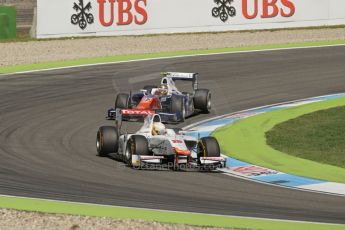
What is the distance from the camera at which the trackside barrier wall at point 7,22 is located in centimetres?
3909

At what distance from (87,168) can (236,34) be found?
2074 cm

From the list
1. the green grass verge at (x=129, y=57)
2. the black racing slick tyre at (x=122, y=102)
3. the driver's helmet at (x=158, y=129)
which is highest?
the green grass verge at (x=129, y=57)

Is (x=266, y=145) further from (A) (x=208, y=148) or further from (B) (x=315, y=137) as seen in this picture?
(A) (x=208, y=148)

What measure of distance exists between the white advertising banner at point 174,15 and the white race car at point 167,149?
1937 centimetres

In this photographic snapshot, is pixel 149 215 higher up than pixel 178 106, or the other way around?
pixel 178 106

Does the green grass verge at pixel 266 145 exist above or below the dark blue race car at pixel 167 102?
below

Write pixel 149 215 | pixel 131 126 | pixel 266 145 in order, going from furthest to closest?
pixel 131 126
pixel 266 145
pixel 149 215

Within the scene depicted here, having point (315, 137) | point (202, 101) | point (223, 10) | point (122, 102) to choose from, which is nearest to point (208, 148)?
point (315, 137)

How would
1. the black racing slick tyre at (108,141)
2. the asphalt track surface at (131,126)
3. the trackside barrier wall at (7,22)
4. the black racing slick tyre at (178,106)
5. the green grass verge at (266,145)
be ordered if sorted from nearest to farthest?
the asphalt track surface at (131,126)
the green grass verge at (266,145)
the black racing slick tyre at (108,141)
the black racing slick tyre at (178,106)
the trackside barrier wall at (7,22)

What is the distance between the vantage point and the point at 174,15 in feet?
124

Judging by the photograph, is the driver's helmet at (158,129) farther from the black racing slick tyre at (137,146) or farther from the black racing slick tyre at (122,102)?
the black racing slick tyre at (122,102)

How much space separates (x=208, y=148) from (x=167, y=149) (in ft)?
2.28

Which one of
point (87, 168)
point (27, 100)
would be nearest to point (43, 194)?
point (87, 168)

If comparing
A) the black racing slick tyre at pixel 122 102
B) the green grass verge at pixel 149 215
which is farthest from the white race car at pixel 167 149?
the black racing slick tyre at pixel 122 102
